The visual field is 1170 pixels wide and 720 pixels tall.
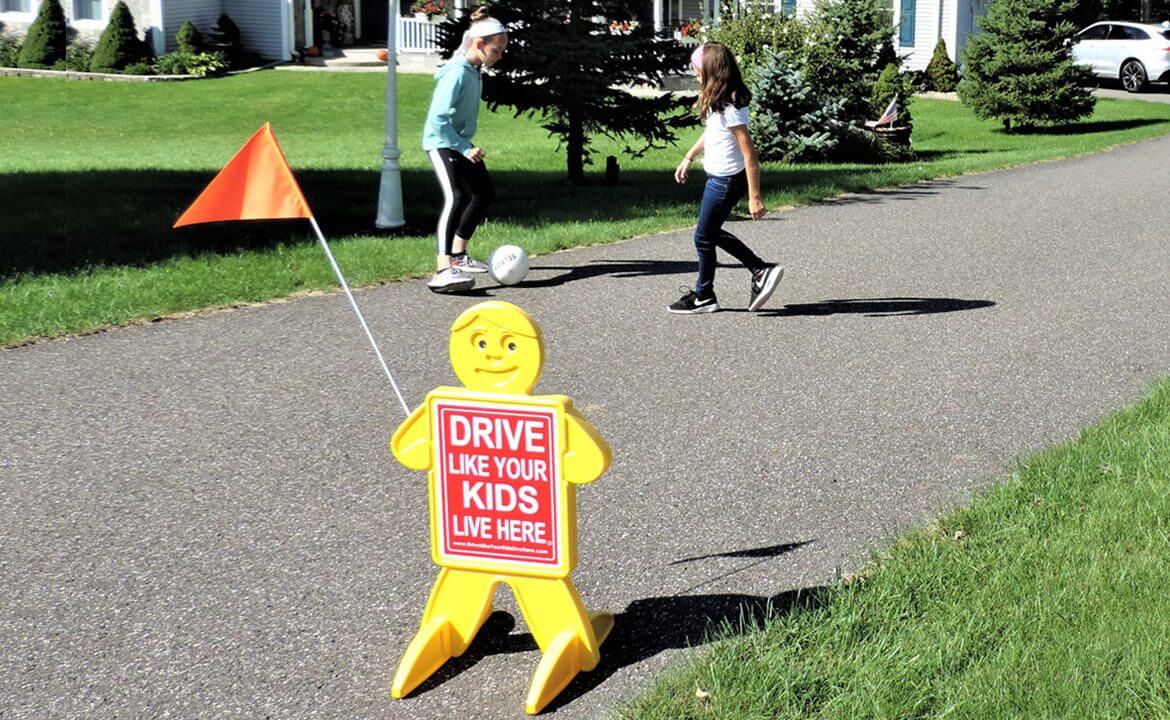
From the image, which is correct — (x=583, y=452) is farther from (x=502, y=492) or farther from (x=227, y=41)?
(x=227, y=41)

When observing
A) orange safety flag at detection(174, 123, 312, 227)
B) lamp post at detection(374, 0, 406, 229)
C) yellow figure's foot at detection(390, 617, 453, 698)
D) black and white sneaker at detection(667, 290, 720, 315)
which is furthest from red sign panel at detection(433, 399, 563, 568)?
lamp post at detection(374, 0, 406, 229)

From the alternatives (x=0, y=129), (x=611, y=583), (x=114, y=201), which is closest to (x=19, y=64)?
(x=0, y=129)

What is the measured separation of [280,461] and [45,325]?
349 centimetres

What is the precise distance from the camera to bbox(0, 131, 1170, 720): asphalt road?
173 inches

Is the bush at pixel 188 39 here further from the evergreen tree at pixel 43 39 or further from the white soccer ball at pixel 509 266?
the white soccer ball at pixel 509 266

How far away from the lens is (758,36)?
73.5ft

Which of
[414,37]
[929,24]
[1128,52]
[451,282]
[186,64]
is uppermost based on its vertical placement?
[929,24]

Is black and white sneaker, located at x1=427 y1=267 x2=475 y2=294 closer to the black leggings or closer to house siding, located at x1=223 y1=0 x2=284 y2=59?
the black leggings

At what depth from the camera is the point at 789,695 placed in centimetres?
392

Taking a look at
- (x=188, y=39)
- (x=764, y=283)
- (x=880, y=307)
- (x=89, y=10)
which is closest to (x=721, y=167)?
(x=764, y=283)

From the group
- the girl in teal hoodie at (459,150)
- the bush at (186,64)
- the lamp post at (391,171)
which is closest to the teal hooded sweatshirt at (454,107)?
the girl in teal hoodie at (459,150)

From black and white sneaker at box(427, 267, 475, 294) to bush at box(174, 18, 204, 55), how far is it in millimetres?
27646

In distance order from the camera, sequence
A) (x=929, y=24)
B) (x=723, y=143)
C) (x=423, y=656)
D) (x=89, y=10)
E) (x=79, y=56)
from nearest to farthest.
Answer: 1. (x=423, y=656)
2. (x=723, y=143)
3. (x=79, y=56)
4. (x=89, y=10)
5. (x=929, y=24)

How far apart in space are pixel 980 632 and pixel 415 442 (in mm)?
1809
